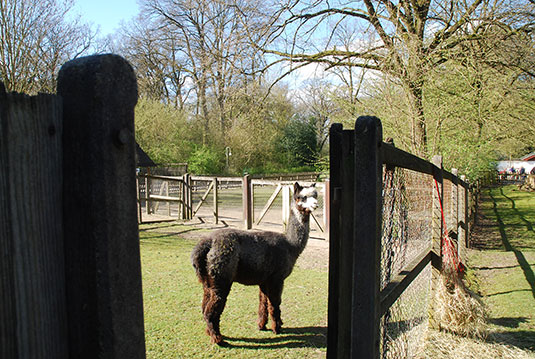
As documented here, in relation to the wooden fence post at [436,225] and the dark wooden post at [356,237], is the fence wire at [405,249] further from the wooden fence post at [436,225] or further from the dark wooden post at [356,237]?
the dark wooden post at [356,237]

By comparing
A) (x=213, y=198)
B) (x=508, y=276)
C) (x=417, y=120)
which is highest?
(x=417, y=120)

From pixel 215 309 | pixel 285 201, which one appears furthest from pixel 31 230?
pixel 285 201

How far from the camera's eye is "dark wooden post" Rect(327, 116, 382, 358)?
5.49ft

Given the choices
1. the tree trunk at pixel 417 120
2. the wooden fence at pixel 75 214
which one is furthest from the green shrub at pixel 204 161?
the wooden fence at pixel 75 214

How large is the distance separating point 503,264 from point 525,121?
4763mm

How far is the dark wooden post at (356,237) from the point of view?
1.67 meters

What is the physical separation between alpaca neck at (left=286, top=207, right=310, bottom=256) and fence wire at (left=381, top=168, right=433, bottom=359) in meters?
1.43

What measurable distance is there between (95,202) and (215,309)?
Answer: 3944 mm

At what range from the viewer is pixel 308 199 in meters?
5.14

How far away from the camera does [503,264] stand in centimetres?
806

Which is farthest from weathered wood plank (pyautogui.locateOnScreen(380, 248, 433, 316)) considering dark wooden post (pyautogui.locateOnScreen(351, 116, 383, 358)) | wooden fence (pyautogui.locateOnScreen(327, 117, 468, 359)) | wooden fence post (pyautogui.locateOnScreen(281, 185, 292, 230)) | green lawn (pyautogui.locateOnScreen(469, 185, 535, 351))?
wooden fence post (pyautogui.locateOnScreen(281, 185, 292, 230))

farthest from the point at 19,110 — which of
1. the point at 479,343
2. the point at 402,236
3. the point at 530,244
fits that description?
the point at 530,244

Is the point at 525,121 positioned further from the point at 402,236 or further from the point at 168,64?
the point at 168,64

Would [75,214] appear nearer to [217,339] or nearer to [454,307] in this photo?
[217,339]
